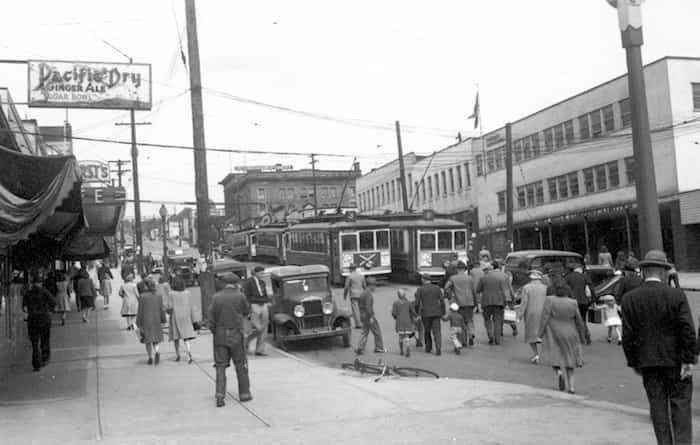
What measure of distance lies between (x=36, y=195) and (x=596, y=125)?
3190cm

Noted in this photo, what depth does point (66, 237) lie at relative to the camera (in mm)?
14914

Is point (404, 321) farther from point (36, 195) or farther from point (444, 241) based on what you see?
point (444, 241)

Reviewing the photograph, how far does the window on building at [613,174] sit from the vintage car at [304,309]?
2358 centimetres

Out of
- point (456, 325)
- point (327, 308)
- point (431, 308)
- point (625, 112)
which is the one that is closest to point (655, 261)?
point (431, 308)

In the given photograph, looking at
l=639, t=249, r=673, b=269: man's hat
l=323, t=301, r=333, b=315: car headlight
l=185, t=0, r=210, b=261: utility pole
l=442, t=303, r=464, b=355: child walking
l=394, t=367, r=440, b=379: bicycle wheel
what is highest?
l=185, t=0, r=210, b=261: utility pole

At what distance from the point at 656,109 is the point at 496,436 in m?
28.7

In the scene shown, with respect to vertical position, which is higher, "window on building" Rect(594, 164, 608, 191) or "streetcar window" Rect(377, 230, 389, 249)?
"window on building" Rect(594, 164, 608, 191)

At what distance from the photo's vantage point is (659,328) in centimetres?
575

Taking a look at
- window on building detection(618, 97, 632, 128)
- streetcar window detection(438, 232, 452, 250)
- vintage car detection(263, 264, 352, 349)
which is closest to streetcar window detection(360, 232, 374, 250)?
streetcar window detection(438, 232, 452, 250)

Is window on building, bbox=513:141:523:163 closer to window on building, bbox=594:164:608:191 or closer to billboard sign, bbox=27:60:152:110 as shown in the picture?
A: window on building, bbox=594:164:608:191

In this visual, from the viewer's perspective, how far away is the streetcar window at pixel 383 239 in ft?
103

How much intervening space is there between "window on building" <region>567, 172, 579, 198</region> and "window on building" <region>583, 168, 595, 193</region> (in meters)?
0.87

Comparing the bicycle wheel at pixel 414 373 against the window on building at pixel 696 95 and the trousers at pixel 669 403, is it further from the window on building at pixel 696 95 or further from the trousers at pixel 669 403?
the window on building at pixel 696 95

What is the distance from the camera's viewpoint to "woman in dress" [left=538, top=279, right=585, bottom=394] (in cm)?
973
